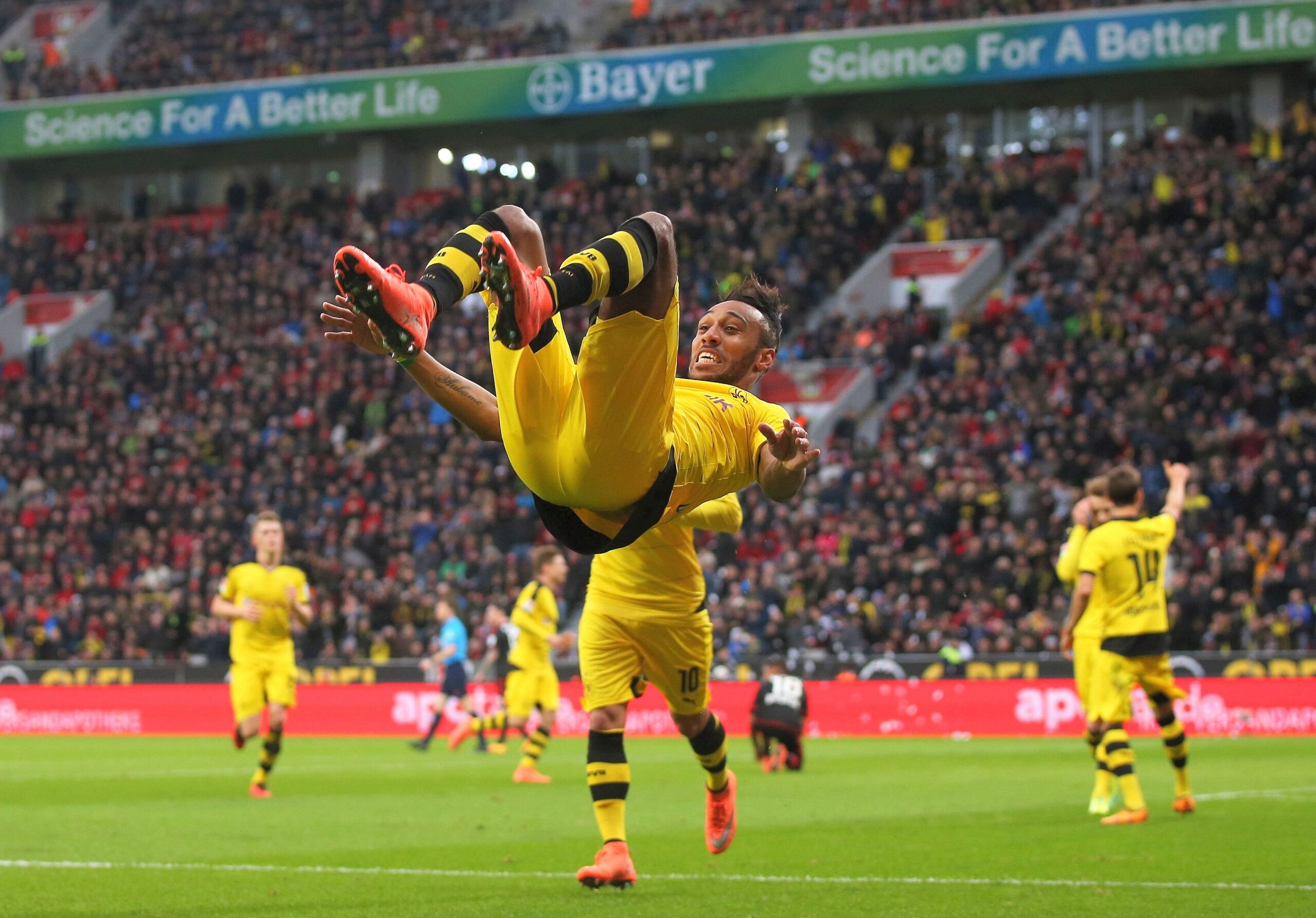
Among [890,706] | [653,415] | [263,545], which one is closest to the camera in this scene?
[653,415]

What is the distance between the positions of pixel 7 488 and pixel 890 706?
844 inches

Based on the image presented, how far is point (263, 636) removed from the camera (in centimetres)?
1573

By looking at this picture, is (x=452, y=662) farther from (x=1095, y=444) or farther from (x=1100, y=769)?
(x=1100, y=769)

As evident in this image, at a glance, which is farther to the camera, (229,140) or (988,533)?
(229,140)

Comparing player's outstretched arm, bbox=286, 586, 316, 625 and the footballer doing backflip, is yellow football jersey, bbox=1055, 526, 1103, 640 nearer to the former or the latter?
the footballer doing backflip

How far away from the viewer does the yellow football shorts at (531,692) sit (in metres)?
18.5

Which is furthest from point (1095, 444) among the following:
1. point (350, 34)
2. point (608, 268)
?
point (350, 34)

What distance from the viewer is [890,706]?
2455cm

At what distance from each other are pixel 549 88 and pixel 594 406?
34.5 meters

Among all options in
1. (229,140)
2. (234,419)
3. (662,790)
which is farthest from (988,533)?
(229,140)

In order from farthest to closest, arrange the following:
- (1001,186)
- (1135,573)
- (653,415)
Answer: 1. (1001,186)
2. (1135,573)
3. (653,415)

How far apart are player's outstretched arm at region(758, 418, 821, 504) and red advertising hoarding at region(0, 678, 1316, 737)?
53.6ft

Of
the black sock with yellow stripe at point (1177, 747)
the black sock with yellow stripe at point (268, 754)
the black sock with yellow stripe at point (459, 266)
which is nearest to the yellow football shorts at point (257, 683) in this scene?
the black sock with yellow stripe at point (268, 754)

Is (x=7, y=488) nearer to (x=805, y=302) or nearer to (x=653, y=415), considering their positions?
(x=805, y=302)
